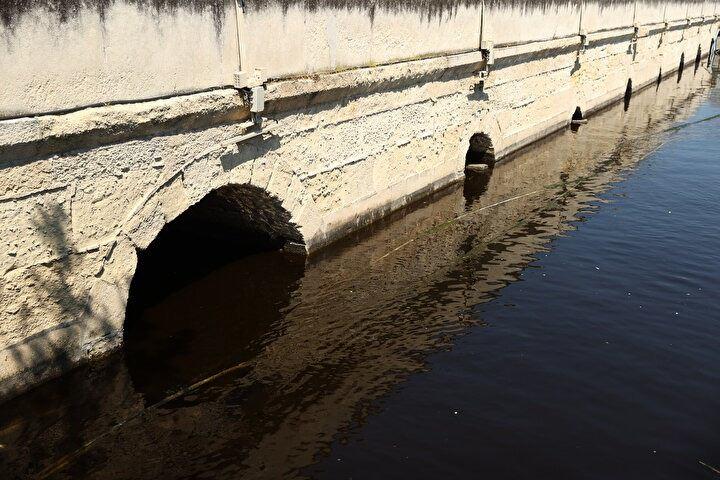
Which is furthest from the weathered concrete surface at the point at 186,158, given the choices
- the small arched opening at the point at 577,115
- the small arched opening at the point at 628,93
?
the small arched opening at the point at 628,93

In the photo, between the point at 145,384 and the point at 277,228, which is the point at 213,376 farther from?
the point at 277,228

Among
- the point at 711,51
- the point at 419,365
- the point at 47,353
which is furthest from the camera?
the point at 711,51

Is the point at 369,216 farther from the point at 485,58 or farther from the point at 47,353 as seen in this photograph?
the point at 47,353

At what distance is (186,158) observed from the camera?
24.7 ft

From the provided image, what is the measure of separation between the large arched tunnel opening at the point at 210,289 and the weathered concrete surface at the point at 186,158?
1.27 ft

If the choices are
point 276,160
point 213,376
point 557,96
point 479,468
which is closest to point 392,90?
point 276,160

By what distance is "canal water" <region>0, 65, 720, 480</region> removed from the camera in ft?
19.5

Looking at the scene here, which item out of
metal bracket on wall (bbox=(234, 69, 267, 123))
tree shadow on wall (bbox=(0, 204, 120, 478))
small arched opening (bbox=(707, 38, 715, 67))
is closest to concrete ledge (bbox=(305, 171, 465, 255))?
metal bracket on wall (bbox=(234, 69, 267, 123))

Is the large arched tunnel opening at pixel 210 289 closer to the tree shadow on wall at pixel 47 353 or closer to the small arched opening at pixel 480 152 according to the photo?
the tree shadow on wall at pixel 47 353

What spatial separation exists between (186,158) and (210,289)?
7.59 ft

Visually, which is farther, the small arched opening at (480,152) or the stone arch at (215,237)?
the small arched opening at (480,152)

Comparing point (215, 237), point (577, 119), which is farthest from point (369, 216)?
point (577, 119)

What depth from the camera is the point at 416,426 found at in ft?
21.0

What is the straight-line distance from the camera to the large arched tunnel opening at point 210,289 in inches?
293
